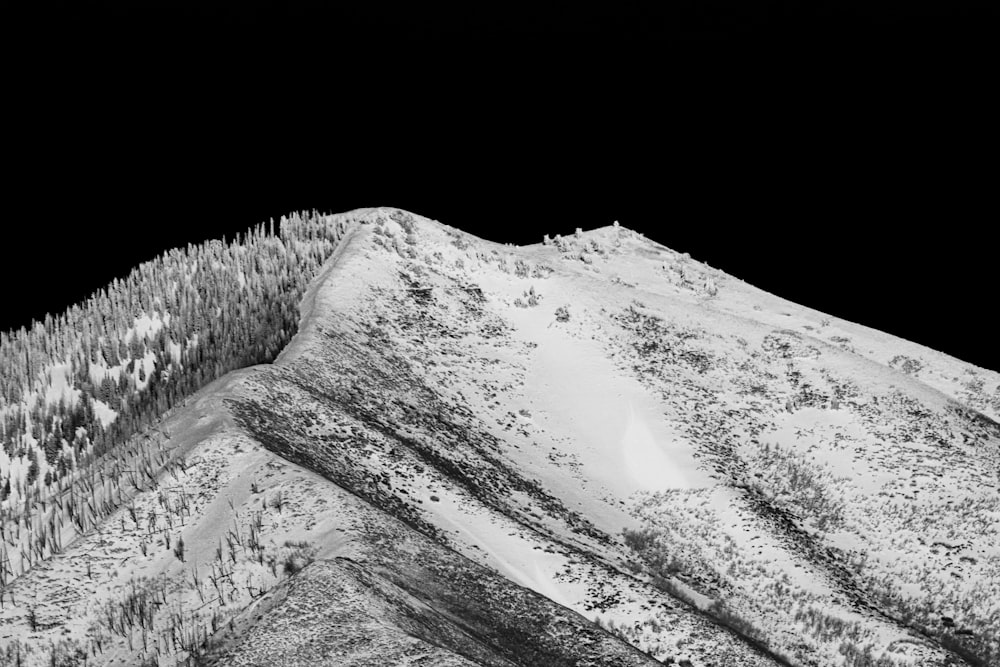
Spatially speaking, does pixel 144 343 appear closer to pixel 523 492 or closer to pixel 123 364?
pixel 123 364

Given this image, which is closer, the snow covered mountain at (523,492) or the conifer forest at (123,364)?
the snow covered mountain at (523,492)

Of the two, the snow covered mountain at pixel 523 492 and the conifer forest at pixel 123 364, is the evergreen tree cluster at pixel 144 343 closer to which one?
the conifer forest at pixel 123 364

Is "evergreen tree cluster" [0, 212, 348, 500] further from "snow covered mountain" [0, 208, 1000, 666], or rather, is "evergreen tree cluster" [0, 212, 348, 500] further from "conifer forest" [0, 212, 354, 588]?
"snow covered mountain" [0, 208, 1000, 666]

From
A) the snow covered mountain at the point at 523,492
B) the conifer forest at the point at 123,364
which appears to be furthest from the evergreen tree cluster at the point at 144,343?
the snow covered mountain at the point at 523,492

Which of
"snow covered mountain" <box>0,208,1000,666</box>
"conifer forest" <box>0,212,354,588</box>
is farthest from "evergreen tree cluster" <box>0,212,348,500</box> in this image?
"snow covered mountain" <box>0,208,1000,666</box>

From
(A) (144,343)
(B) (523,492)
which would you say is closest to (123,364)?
(A) (144,343)
